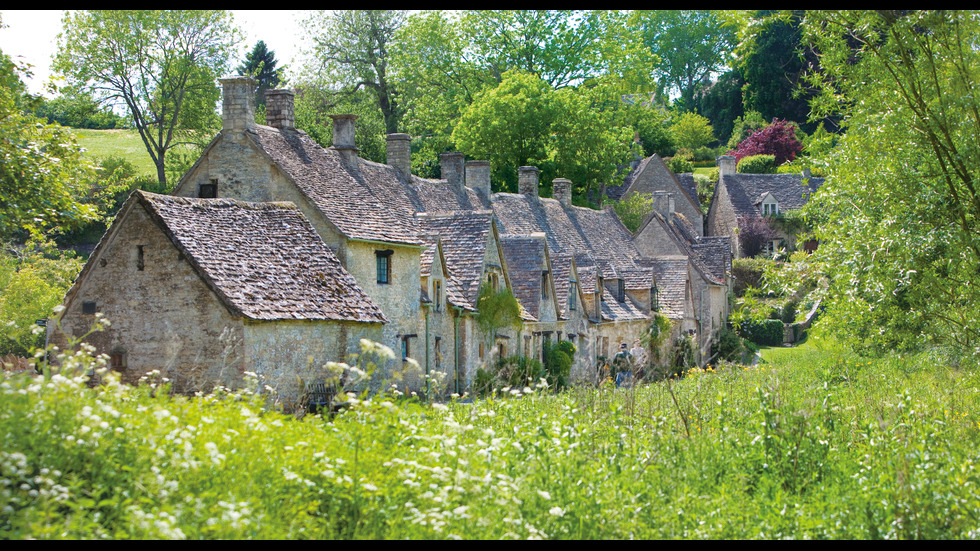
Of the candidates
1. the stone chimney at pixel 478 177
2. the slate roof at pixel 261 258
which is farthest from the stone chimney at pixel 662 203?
the slate roof at pixel 261 258

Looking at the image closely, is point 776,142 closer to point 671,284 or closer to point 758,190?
point 758,190

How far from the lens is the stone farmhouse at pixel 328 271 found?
19188 mm

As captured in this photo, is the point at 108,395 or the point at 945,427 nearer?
the point at 108,395

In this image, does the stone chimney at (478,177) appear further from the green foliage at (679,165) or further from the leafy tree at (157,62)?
the green foliage at (679,165)

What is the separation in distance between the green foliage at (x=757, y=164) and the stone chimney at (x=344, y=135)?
5617 cm

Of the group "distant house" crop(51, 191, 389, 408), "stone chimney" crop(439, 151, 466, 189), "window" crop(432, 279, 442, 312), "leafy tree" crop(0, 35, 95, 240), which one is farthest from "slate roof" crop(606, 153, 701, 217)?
"leafy tree" crop(0, 35, 95, 240)

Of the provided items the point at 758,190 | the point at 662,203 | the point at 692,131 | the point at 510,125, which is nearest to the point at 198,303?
the point at 510,125

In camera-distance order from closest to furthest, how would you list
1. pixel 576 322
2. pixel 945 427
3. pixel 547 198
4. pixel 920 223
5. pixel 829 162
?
pixel 945 427
pixel 920 223
pixel 829 162
pixel 576 322
pixel 547 198

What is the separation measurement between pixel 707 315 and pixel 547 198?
1224 cm

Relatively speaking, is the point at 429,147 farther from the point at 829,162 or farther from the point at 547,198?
the point at 829,162

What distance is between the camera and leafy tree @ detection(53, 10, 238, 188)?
52.5 metres

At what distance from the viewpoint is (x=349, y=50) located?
214 feet

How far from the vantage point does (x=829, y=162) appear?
55.8 feet
